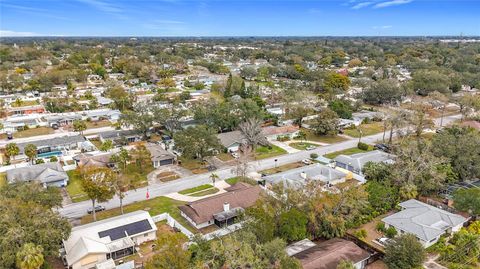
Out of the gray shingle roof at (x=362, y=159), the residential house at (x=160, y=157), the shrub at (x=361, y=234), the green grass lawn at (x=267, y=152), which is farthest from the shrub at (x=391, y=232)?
the residential house at (x=160, y=157)

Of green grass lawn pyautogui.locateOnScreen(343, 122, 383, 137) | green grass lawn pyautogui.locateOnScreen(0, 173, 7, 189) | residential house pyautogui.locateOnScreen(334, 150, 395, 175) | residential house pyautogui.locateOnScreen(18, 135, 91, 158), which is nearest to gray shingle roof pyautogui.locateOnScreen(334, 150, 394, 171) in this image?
residential house pyautogui.locateOnScreen(334, 150, 395, 175)

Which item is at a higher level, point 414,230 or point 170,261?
point 170,261

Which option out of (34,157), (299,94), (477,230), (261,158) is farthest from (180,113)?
(477,230)

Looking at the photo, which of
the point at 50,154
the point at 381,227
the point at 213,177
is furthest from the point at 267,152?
the point at 50,154

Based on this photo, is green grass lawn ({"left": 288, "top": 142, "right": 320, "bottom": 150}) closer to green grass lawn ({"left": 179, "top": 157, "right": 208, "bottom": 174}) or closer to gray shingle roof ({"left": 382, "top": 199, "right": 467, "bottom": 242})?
green grass lawn ({"left": 179, "top": 157, "right": 208, "bottom": 174})

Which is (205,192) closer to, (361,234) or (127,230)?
(127,230)

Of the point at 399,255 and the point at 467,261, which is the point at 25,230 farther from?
the point at 467,261
